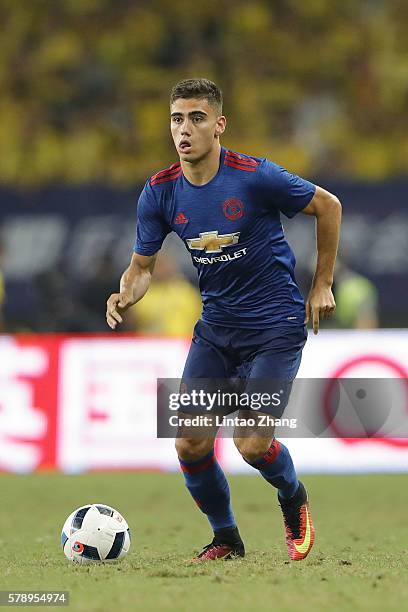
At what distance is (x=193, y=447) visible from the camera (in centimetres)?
571

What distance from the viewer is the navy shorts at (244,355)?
5660 millimetres

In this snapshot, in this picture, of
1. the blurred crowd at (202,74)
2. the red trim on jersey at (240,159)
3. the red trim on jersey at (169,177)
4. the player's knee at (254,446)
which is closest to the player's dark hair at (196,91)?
the red trim on jersey at (240,159)

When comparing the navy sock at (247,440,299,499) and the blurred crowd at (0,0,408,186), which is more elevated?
the blurred crowd at (0,0,408,186)

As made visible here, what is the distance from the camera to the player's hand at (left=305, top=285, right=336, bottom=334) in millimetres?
5637

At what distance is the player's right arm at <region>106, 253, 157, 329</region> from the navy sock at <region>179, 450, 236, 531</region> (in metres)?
0.79

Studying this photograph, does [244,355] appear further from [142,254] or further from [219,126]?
[219,126]

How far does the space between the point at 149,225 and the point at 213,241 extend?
383mm

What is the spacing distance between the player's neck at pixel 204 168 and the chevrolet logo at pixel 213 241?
26 cm

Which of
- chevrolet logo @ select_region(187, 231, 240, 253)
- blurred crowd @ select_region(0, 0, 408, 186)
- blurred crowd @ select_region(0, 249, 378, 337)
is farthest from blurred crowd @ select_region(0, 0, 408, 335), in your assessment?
chevrolet logo @ select_region(187, 231, 240, 253)

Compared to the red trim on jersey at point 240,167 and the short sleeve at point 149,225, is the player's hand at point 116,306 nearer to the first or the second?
the short sleeve at point 149,225

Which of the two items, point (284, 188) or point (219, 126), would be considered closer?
point (284, 188)

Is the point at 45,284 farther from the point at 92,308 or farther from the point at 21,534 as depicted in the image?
the point at 21,534

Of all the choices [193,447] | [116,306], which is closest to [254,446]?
[193,447]

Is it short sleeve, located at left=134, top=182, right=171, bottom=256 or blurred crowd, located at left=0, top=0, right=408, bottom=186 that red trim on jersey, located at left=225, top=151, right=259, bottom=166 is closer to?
short sleeve, located at left=134, top=182, right=171, bottom=256
